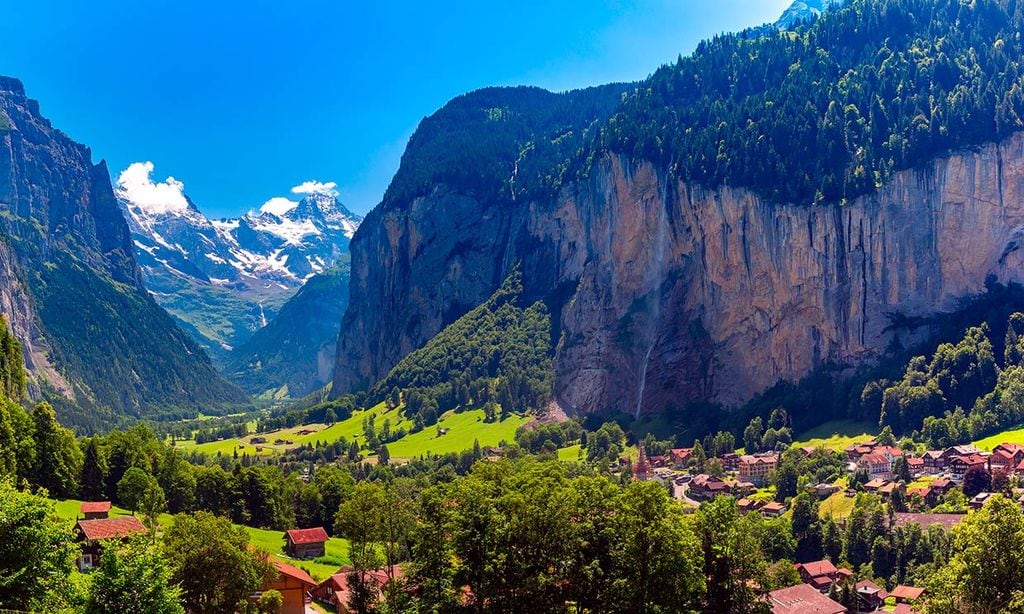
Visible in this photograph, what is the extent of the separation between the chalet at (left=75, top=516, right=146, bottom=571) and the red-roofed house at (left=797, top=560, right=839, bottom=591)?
65688 millimetres

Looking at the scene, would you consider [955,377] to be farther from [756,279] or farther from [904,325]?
[756,279]

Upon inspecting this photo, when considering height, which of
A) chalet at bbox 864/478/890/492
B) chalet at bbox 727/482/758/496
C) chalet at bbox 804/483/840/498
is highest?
chalet at bbox 864/478/890/492

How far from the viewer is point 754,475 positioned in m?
153

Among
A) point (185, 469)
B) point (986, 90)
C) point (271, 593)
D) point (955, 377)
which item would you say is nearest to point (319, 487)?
point (185, 469)

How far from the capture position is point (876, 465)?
449 ft

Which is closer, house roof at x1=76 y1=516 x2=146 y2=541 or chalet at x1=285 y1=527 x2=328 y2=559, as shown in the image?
house roof at x1=76 y1=516 x2=146 y2=541

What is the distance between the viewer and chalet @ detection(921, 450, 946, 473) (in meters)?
133

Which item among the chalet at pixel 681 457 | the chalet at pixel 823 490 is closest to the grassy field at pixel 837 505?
the chalet at pixel 823 490

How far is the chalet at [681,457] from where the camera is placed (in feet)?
552

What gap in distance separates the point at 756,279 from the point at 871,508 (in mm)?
92624

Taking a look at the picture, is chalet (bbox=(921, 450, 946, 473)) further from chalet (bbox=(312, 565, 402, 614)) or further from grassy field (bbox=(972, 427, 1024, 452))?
chalet (bbox=(312, 565, 402, 614))

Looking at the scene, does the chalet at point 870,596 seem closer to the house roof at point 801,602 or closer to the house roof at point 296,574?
the house roof at point 801,602

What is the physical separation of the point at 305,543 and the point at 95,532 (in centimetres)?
3011

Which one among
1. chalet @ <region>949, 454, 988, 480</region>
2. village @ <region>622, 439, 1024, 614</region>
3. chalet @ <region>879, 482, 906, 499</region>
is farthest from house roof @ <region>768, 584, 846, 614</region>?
chalet @ <region>949, 454, 988, 480</region>
